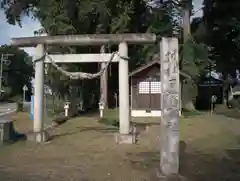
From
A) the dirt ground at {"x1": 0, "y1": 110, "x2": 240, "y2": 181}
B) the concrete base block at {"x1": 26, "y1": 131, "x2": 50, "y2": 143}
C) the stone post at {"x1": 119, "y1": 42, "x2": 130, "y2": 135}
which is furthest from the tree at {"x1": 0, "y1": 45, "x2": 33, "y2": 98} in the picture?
the stone post at {"x1": 119, "y1": 42, "x2": 130, "y2": 135}

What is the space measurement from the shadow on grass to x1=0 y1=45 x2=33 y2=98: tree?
208ft

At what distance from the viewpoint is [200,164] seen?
8906 millimetres

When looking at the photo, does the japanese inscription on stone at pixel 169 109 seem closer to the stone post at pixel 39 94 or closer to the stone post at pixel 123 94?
the stone post at pixel 123 94

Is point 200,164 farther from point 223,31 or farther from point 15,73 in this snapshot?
point 15,73

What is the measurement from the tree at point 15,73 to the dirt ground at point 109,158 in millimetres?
59764

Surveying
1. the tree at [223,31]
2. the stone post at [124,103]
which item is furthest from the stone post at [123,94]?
the tree at [223,31]

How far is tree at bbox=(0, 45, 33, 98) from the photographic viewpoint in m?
71.0

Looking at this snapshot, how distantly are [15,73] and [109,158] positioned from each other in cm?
6710

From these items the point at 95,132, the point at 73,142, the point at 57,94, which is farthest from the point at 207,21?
the point at 73,142

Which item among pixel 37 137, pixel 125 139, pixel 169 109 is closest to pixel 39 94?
pixel 37 137

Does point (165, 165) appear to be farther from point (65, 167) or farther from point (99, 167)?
point (65, 167)

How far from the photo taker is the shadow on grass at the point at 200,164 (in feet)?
25.2

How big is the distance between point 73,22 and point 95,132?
Answer: 556 inches

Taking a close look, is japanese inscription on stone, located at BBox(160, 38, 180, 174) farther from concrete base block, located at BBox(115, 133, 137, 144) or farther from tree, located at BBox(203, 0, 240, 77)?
tree, located at BBox(203, 0, 240, 77)
